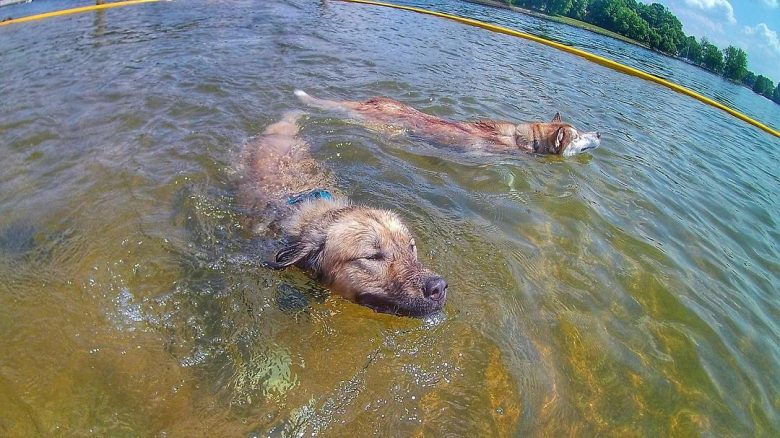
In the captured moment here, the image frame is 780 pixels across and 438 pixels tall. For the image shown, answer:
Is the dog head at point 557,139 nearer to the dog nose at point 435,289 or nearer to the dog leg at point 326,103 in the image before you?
the dog leg at point 326,103

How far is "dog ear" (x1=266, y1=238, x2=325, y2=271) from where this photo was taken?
4749 mm

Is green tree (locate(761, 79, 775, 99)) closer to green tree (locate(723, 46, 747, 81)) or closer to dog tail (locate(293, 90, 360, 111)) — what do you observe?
green tree (locate(723, 46, 747, 81))

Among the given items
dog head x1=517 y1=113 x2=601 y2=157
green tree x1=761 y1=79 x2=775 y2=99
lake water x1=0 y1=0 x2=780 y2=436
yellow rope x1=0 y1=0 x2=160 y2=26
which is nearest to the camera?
lake water x1=0 y1=0 x2=780 y2=436

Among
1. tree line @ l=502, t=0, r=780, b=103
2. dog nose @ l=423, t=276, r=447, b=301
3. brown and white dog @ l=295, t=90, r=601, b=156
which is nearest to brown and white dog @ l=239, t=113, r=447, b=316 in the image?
dog nose @ l=423, t=276, r=447, b=301

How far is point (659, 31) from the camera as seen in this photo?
214 feet

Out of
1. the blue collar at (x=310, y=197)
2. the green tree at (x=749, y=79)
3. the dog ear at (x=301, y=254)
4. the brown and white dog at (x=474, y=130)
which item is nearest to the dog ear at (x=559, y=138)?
the brown and white dog at (x=474, y=130)

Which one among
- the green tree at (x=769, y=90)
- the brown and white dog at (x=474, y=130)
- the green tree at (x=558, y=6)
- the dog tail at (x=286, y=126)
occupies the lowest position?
the dog tail at (x=286, y=126)

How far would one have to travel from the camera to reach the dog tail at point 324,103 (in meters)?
9.78

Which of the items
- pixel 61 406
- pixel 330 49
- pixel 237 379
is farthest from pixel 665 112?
pixel 61 406

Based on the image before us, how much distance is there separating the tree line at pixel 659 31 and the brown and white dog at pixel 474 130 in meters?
56.8

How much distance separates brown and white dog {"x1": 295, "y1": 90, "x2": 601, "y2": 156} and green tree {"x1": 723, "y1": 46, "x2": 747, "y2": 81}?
2456 inches

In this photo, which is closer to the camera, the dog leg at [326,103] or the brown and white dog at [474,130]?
the brown and white dog at [474,130]

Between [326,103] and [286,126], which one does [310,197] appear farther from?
[326,103]

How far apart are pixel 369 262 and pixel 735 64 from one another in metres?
70.9
